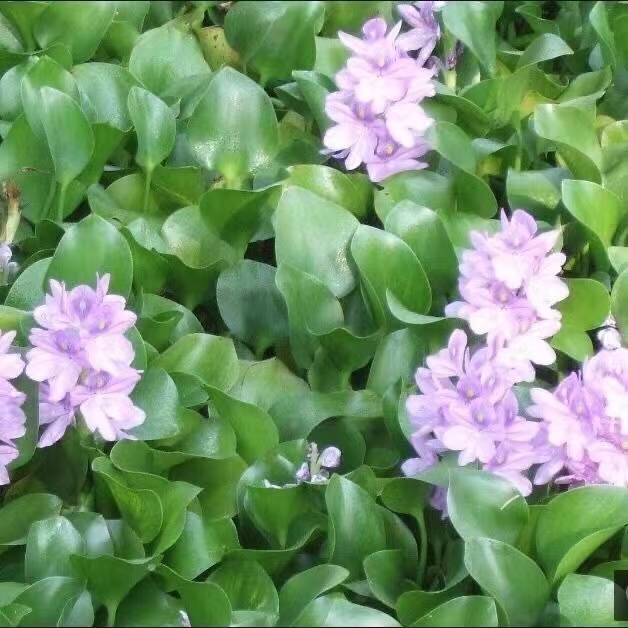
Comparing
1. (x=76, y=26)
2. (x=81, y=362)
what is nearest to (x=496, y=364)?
(x=81, y=362)

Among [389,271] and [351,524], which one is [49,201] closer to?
[389,271]

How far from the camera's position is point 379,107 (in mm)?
1532

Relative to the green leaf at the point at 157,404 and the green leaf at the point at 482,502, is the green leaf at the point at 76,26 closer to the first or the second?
the green leaf at the point at 157,404

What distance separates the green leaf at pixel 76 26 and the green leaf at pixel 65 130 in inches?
10.0

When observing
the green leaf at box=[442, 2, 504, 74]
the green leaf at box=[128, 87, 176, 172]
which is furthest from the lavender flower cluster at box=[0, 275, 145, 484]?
the green leaf at box=[442, 2, 504, 74]

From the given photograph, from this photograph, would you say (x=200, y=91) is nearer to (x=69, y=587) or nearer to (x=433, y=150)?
(x=433, y=150)

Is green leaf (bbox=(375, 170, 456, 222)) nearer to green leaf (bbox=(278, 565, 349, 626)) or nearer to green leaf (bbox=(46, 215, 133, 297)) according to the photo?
green leaf (bbox=(46, 215, 133, 297))

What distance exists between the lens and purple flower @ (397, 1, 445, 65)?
171 cm

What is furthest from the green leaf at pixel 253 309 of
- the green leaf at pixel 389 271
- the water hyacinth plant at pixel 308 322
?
the green leaf at pixel 389 271

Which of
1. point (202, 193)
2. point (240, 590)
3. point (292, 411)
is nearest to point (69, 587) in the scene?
point (240, 590)

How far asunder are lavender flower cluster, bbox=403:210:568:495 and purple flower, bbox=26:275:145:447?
0.34m

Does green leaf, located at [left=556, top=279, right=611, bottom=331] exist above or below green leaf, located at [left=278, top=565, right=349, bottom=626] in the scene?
above

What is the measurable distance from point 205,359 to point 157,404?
0.37 feet

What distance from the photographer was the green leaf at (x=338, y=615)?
1021 millimetres
